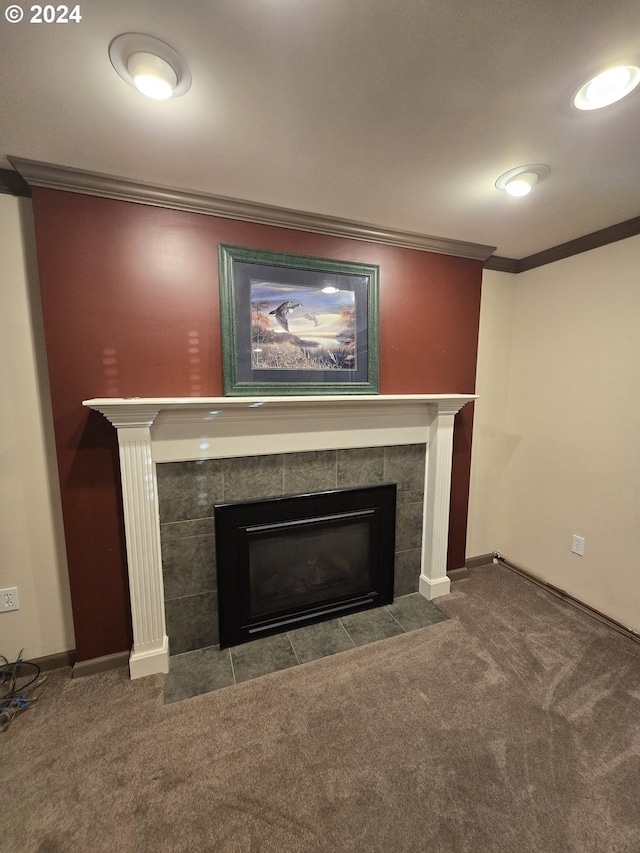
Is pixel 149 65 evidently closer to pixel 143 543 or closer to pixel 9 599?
pixel 143 543

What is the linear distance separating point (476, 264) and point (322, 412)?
1.49 metres

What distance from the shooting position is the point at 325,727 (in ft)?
4.96

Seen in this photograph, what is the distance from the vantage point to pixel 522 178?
1516mm

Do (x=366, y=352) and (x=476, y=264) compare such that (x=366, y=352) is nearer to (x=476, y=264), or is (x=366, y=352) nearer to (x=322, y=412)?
(x=322, y=412)

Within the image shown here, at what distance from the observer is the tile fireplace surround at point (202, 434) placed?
64.3 inches

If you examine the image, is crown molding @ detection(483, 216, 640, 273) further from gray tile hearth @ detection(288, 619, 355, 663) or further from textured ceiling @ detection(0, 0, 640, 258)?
gray tile hearth @ detection(288, 619, 355, 663)

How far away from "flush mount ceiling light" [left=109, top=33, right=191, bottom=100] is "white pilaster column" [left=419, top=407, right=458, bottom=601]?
192 centimetres

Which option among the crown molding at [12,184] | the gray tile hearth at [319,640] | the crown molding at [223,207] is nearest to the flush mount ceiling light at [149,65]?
the crown molding at [223,207]

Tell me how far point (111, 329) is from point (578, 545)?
9.93 feet

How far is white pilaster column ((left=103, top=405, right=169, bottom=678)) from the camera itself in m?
1.62

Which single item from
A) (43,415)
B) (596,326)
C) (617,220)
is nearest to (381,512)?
(596,326)

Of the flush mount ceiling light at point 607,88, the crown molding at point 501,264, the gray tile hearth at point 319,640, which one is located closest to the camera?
the flush mount ceiling light at point 607,88

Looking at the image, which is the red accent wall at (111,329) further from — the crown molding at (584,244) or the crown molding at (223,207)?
the crown molding at (584,244)

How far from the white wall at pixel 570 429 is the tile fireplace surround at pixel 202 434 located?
708mm
